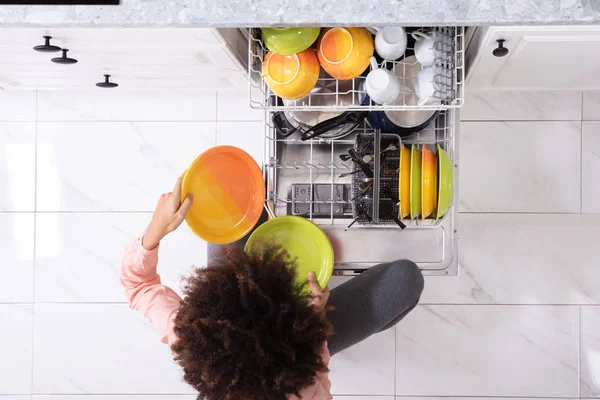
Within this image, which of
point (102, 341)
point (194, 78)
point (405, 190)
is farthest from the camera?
point (102, 341)

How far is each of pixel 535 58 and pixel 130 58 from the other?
97cm

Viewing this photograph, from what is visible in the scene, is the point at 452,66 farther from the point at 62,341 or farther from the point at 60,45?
the point at 62,341

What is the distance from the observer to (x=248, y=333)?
3.08 ft

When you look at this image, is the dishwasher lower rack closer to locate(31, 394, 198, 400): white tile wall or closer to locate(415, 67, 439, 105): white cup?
locate(415, 67, 439, 105): white cup

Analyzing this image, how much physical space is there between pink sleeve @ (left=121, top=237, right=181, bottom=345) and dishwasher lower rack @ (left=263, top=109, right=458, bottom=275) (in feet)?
1.08

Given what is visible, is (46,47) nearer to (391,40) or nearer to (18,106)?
(391,40)

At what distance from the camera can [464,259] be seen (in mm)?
1675

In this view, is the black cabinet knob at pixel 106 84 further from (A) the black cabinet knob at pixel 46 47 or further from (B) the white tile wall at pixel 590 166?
(B) the white tile wall at pixel 590 166

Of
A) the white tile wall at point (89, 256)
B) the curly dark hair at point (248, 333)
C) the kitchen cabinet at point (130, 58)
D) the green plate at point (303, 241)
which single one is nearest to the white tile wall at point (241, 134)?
the kitchen cabinet at point (130, 58)

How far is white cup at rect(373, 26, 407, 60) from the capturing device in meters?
1.03

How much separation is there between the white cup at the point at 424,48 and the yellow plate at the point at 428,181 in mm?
196

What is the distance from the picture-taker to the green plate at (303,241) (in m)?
1.25

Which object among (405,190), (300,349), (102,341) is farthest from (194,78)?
(102,341)

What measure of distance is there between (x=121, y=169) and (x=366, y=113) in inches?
38.8
